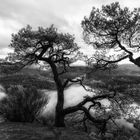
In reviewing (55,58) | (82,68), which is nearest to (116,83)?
(82,68)

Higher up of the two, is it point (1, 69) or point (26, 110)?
point (1, 69)

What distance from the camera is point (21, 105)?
33.8ft

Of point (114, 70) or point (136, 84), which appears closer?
point (136, 84)

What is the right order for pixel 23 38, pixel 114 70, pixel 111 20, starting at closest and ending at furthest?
pixel 111 20
pixel 23 38
pixel 114 70

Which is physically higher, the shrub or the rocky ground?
the shrub

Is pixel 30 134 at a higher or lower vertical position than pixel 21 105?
lower

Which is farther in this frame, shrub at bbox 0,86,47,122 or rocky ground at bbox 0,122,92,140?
shrub at bbox 0,86,47,122

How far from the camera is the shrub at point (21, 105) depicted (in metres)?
9.95

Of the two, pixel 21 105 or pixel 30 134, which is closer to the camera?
pixel 30 134

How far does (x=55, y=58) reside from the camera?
12.2 metres

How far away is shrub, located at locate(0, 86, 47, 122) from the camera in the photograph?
32.6ft

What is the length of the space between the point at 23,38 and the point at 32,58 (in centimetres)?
151

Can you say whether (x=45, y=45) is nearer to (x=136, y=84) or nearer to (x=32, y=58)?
(x=32, y=58)

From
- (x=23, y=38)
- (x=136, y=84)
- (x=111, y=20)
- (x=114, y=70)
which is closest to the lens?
(x=111, y=20)
